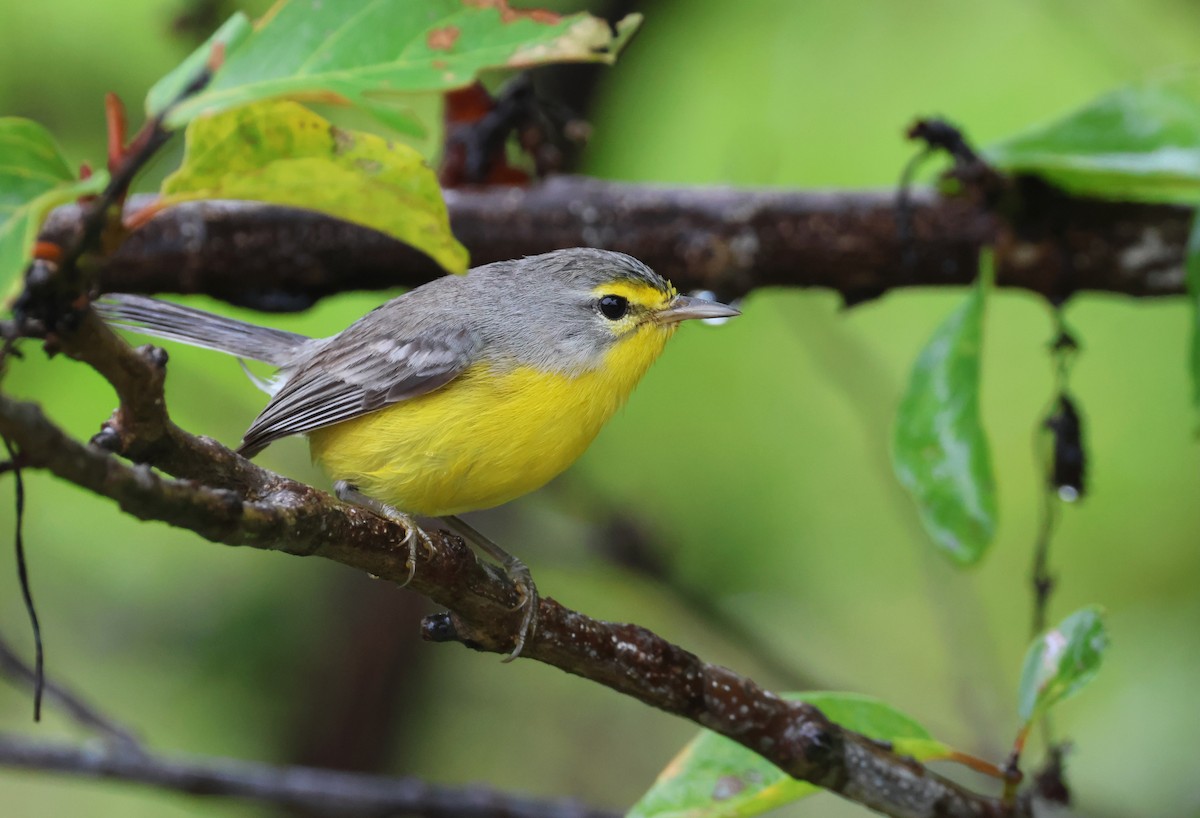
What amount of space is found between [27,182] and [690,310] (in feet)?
6.70

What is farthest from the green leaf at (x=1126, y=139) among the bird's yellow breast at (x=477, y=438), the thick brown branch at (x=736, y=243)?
the bird's yellow breast at (x=477, y=438)

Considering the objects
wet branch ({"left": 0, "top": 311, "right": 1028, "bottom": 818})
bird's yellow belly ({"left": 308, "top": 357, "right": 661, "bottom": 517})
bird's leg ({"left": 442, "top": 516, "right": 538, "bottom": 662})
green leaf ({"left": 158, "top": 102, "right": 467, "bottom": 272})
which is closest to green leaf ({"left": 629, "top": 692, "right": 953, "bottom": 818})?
wet branch ({"left": 0, "top": 311, "right": 1028, "bottom": 818})

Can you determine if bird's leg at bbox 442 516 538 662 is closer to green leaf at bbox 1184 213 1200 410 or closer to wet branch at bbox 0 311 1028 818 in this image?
wet branch at bbox 0 311 1028 818

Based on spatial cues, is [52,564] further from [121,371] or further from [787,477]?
[121,371]

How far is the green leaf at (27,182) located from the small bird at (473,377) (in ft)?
4.84

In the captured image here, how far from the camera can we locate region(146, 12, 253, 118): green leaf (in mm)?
1649

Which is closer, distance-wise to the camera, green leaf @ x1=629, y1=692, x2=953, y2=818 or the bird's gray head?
green leaf @ x1=629, y1=692, x2=953, y2=818

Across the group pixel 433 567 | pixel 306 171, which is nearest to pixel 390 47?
pixel 306 171

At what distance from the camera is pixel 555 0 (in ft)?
19.3

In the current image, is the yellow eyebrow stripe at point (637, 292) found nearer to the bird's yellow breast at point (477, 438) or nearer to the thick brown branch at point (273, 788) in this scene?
the bird's yellow breast at point (477, 438)

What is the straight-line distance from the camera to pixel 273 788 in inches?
157

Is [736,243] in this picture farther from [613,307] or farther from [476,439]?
[476,439]

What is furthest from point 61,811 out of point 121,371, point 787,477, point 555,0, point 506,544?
point 121,371

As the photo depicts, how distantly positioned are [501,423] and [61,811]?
17.4 feet
